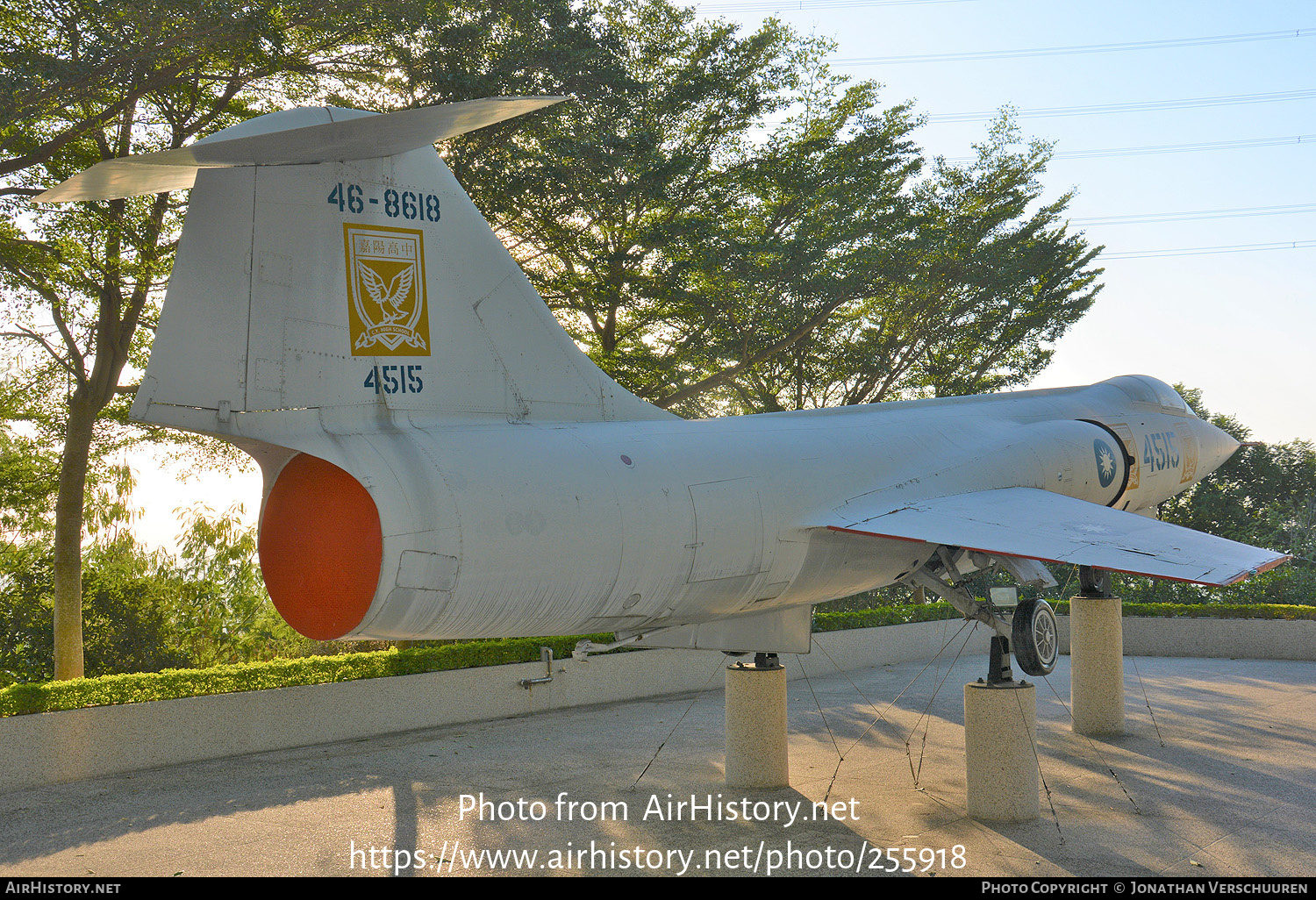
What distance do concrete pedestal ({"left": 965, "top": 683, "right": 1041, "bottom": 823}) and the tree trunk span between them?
11.2 metres

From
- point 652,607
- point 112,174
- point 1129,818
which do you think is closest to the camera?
point 112,174

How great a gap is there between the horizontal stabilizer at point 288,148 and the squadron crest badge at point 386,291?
47 centimetres

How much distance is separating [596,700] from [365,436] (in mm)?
9284

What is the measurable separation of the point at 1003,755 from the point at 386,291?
580cm

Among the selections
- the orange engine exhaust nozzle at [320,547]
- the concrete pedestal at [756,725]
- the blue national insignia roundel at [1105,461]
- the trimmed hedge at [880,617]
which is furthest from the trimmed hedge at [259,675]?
the blue national insignia roundel at [1105,461]

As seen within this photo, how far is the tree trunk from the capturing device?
40.3 ft

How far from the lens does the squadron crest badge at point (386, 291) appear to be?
521cm

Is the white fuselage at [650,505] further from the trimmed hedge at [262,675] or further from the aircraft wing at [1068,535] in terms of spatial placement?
the trimmed hedge at [262,675]

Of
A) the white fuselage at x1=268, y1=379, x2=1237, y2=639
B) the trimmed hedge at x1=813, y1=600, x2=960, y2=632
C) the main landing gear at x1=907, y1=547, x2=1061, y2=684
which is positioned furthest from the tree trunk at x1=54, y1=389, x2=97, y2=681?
the trimmed hedge at x1=813, y1=600, x2=960, y2=632

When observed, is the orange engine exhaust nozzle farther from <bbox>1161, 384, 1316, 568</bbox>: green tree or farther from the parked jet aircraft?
<bbox>1161, 384, 1316, 568</bbox>: green tree

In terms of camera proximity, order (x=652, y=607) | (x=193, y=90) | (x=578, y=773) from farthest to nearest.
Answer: (x=193, y=90), (x=578, y=773), (x=652, y=607)

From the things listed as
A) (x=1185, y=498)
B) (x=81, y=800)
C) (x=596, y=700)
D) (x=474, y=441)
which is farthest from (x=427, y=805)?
(x=1185, y=498)

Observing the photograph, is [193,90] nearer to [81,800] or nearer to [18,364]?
[18,364]

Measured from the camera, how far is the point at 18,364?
46.2 feet
